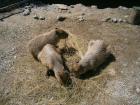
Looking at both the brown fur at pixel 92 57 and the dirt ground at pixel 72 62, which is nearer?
the dirt ground at pixel 72 62

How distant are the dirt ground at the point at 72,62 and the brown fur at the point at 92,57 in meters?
0.17

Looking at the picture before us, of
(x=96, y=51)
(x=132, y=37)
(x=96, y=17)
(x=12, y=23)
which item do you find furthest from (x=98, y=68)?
(x=12, y=23)

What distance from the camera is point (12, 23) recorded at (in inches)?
362

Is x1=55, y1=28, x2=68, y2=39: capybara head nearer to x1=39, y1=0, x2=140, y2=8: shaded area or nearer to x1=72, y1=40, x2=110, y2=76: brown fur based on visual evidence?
x1=72, y1=40, x2=110, y2=76: brown fur

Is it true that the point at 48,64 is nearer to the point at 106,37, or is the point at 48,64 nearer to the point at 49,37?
the point at 49,37

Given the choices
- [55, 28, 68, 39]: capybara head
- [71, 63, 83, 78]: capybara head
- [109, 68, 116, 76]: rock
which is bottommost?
[109, 68, 116, 76]: rock

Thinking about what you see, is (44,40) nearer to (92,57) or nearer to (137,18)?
(92,57)

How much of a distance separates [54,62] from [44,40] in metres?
0.99

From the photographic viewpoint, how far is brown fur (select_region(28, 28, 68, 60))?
752 cm

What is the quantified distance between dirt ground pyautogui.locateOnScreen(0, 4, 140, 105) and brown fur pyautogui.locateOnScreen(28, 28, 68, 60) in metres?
0.26

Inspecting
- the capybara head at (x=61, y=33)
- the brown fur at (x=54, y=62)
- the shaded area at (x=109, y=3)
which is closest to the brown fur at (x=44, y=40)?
the capybara head at (x=61, y=33)

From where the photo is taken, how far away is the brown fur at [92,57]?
695 centimetres

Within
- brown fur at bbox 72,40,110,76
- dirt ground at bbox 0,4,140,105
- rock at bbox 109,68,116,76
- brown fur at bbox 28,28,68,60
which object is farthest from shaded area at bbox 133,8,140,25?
rock at bbox 109,68,116,76

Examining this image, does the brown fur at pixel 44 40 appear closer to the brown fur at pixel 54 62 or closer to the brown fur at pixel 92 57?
the brown fur at pixel 54 62
